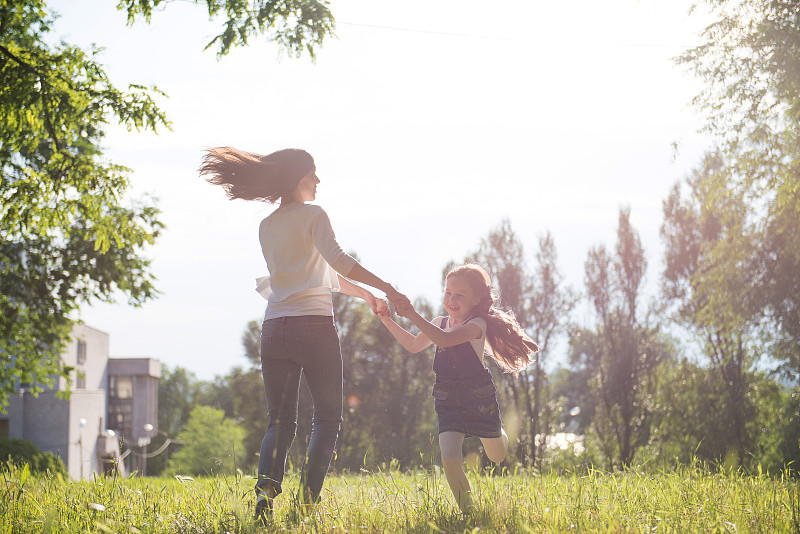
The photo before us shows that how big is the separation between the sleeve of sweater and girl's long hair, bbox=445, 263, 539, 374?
0.92m

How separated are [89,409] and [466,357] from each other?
129ft

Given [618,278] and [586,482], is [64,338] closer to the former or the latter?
[586,482]

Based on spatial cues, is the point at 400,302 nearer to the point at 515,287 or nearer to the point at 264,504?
the point at 264,504

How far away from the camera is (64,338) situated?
15508 millimetres

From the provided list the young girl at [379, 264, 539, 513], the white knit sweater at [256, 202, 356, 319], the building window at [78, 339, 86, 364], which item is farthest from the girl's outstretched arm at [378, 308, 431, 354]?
the building window at [78, 339, 86, 364]

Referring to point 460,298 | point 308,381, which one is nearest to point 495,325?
point 460,298

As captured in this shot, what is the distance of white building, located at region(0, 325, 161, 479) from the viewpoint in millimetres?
35531

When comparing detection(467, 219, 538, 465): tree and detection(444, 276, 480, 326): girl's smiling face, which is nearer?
detection(444, 276, 480, 326): girl's smiling face

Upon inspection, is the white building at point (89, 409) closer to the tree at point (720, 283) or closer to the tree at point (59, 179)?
the tree at point (59, 179)

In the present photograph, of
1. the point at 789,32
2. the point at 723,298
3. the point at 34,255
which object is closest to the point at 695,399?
the point at 723,298

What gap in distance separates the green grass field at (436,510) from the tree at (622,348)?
2337cm

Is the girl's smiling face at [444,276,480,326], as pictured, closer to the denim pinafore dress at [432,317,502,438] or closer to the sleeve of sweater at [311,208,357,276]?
the denim pinafore dress at [432,317,502,438]

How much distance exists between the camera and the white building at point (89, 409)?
117 ft

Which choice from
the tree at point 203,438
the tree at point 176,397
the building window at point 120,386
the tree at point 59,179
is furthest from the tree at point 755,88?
the tree at point 176,397
